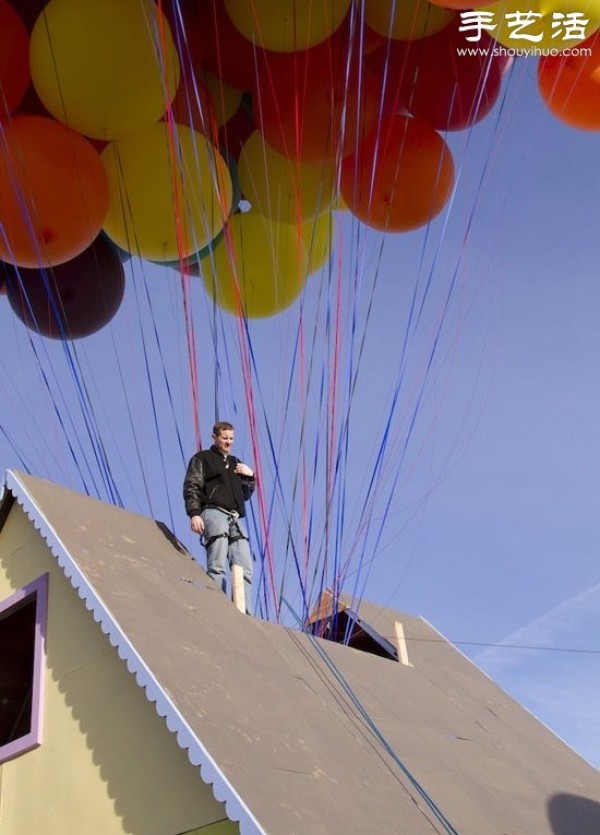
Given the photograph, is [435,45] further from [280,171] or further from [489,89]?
[280,171]

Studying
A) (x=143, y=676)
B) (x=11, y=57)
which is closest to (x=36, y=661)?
(x=143, y=676)

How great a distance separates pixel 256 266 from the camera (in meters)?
7.23

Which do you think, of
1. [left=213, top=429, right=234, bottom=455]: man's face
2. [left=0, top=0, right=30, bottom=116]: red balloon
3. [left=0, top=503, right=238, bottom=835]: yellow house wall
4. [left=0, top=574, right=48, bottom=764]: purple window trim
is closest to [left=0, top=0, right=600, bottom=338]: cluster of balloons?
[left=0, top=0, right=30, bottom=116]: red balloon

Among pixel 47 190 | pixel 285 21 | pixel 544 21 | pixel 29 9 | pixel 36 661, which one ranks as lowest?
pixel 36 661

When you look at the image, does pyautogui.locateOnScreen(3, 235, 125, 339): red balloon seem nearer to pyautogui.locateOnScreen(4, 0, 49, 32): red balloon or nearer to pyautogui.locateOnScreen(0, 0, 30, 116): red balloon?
pyautogui.locateOnScreen(0, 0, 30, 116): red balloon

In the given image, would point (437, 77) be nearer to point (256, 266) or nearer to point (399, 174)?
point (399, 174)

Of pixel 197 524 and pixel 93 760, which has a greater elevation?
pixel 197 524

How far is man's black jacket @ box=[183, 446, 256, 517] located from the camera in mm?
6359

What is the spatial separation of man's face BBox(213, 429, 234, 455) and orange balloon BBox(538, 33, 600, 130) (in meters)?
2.93

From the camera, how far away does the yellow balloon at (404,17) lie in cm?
660

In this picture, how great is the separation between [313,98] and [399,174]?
0.74 m

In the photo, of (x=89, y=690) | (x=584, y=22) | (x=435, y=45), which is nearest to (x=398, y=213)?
(x=435, y=45)

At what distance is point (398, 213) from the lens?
7.03m

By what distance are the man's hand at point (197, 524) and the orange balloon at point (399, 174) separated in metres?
2.38
